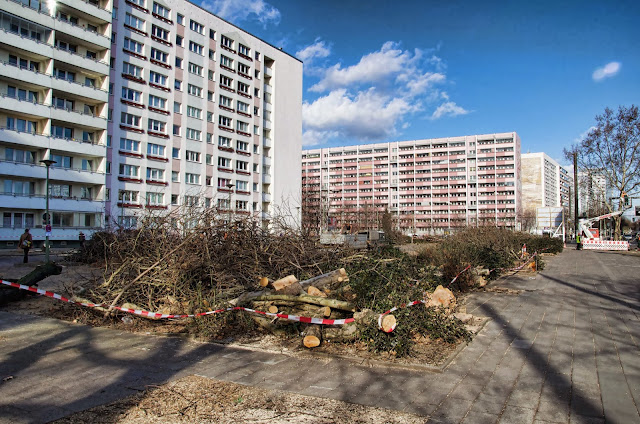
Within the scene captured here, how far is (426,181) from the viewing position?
12431 cm

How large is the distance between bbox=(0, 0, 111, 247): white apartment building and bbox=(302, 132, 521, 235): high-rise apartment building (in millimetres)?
66704

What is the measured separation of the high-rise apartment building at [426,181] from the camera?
113312mm

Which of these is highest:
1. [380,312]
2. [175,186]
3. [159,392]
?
[175,186]

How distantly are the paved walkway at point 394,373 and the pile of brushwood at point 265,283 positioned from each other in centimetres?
68

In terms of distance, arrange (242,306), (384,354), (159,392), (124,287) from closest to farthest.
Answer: (159,392) < (384,354) < (242,306) < (124,287)

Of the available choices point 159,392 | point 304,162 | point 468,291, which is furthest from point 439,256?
point 304,162

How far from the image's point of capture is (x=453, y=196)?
12012 centimetres

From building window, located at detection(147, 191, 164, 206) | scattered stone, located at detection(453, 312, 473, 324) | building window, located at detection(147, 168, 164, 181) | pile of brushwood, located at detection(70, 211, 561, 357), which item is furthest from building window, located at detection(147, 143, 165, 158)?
scattered stone, located at detection(453, 312, 473, 324)

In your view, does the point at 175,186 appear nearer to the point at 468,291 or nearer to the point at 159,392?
the point at 468,291

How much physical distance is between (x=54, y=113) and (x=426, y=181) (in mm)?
102294

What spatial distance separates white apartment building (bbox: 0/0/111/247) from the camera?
34.7m

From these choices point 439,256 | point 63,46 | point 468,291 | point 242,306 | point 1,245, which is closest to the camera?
point 242,306

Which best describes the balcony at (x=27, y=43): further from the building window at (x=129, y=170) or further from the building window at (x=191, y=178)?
the building window at (x=191, y=178)

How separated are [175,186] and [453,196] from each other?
3524 inches
